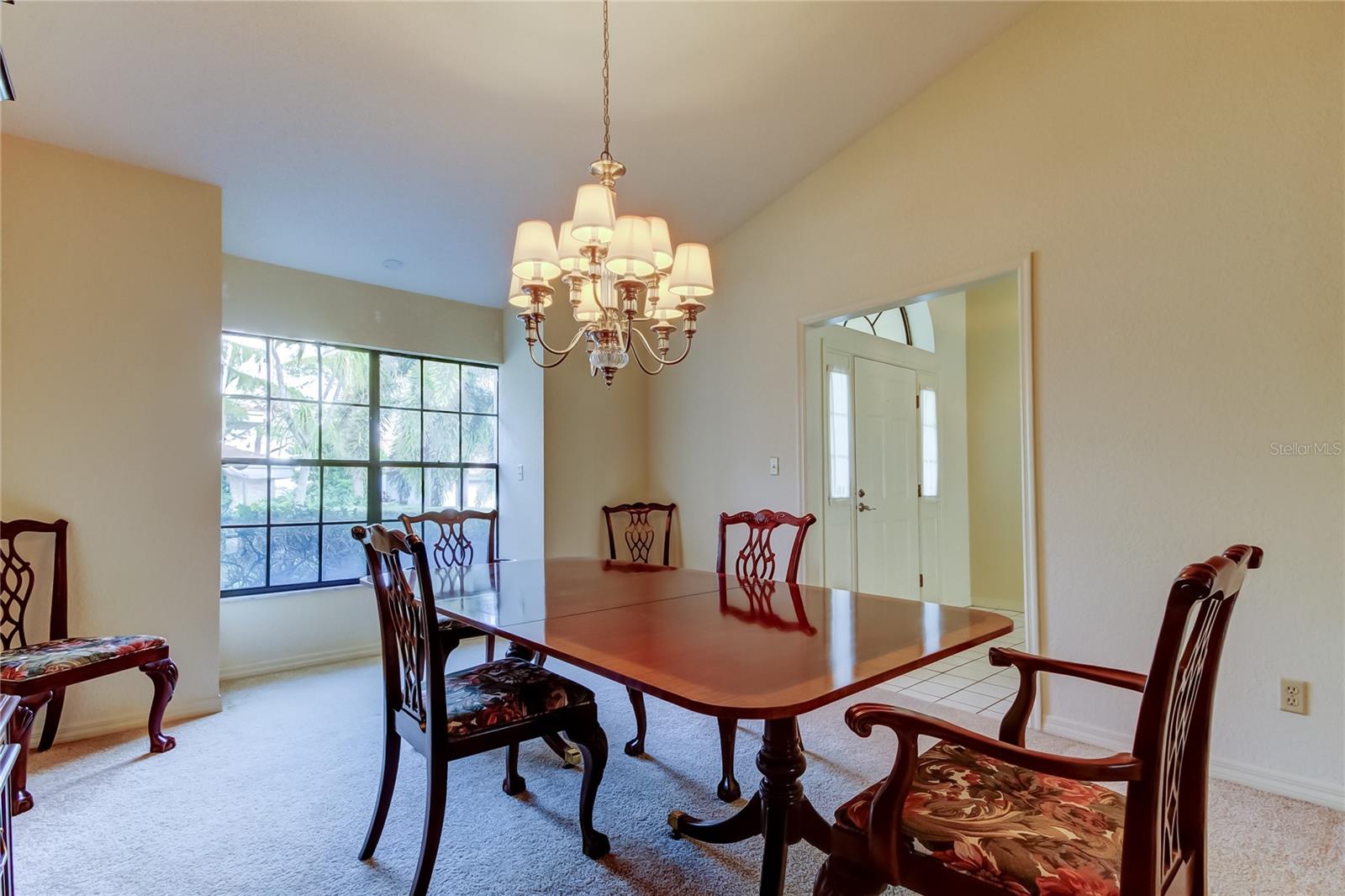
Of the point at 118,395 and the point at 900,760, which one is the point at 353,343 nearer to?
the point at 118,395

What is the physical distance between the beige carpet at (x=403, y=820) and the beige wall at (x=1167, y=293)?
18.9 inches

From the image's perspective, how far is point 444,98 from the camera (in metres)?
2.60

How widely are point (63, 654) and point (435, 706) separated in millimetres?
1676

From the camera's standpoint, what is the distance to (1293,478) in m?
2.14

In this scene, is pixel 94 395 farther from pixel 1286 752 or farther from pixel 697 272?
pixel 1286 752

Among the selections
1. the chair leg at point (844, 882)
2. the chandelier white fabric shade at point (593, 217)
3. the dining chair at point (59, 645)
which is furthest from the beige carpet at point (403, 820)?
the chandelier white fabric shade at point (593, 217)

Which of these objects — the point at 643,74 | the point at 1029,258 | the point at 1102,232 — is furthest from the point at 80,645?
the point at 1102,232

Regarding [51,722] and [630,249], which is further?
[51,722]

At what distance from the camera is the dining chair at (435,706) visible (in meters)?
1.57

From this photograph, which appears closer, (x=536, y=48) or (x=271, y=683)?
(x=536, y=48)

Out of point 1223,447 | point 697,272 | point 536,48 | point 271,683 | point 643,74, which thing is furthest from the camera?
point 271,683

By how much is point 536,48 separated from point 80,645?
2769mm

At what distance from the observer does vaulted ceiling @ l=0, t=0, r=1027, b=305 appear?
223 cm

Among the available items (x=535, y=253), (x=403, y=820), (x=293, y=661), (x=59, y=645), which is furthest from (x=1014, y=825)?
(x=293, y=661)
